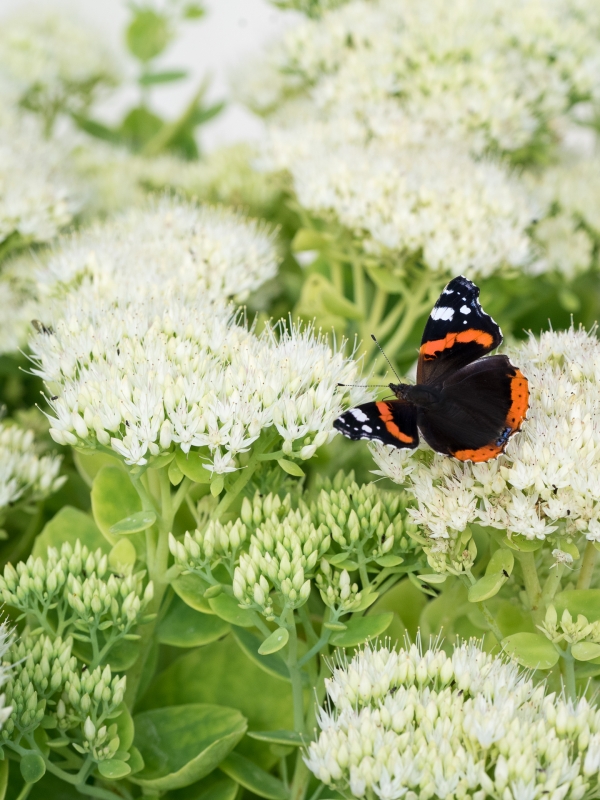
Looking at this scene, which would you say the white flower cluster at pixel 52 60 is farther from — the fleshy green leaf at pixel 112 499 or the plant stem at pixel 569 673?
the plant stem at pixel 569 673

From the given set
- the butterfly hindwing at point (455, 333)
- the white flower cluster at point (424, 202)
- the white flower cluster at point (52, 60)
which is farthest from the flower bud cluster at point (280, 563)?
the white flower cluster at point (52, 60)

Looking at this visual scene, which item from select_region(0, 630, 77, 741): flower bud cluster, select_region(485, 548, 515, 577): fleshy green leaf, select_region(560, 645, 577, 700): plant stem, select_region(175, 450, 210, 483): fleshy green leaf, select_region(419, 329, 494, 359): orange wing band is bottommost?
select_region(0, 630, 77, 741): flower bud cluster

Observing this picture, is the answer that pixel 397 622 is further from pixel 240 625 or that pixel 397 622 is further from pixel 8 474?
pixel 8 474

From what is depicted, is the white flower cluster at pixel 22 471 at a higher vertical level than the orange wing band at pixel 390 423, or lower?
lower

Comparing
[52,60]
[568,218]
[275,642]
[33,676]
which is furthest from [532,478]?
[52,60]

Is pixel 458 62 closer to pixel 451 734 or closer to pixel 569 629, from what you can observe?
pixel 569 629

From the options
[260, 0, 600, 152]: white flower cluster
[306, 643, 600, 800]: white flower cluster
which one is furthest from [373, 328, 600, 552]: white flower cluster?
[260, 0, 600, 152]: white flower cluster

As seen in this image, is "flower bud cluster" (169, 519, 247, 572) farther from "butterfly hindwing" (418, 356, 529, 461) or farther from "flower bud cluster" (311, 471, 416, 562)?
"butterfly hindwing" (418, 356, 529, 461)
